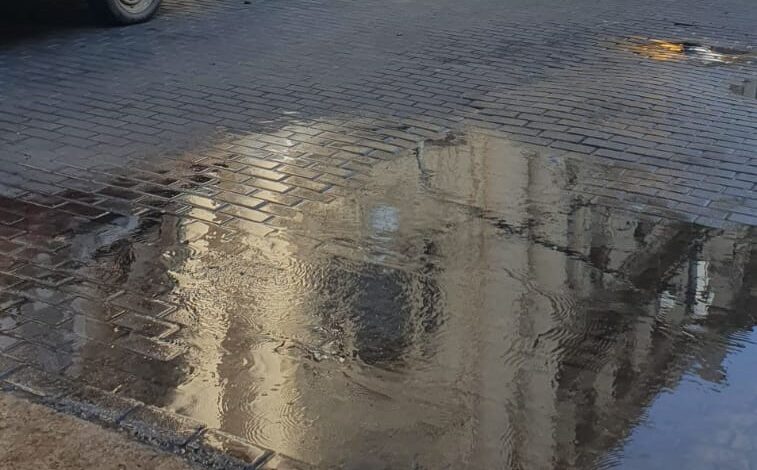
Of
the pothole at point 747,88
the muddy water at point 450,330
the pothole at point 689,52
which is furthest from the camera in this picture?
the pothole at point 689,52

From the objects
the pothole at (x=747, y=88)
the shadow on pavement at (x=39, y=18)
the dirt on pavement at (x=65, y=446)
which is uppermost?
the shadow on pavement at (x=39, y=18)

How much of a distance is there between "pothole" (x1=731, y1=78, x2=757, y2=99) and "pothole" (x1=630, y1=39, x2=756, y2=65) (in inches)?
32.0

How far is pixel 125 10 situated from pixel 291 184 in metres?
5.41

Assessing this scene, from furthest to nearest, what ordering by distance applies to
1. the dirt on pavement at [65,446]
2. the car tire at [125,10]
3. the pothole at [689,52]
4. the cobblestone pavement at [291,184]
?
1. the car tire at [125,10]
2. the pothole at [689,52]
3. the cobblestone pavement at [291,184]
4. the dirt on pavement at [65,446]

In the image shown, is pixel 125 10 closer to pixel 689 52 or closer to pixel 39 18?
pixel 39 18

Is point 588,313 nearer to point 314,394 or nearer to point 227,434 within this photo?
Result: point 314,394

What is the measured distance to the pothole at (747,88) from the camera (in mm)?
8961

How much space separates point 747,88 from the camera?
9172mm

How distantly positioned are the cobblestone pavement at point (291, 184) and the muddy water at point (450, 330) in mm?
20

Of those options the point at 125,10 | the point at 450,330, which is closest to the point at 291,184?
the point at 450,330

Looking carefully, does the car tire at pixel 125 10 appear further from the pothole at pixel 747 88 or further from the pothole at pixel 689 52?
the pothole at pixel 747 88

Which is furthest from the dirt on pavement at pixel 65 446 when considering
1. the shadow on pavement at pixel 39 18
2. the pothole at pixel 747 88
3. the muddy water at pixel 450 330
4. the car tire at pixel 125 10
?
the car tire at pixel 125 10

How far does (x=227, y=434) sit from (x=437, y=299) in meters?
1.50

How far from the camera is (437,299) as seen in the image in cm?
499
